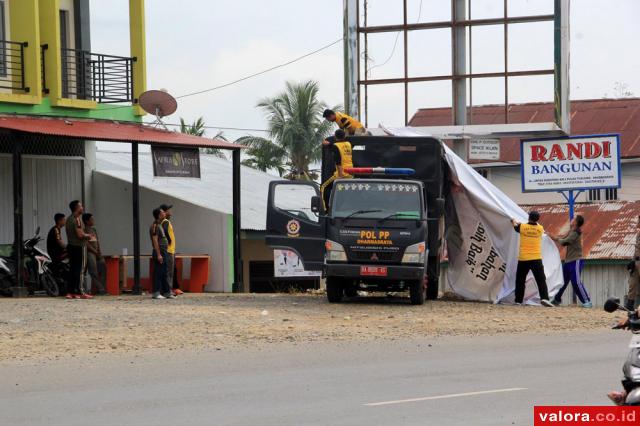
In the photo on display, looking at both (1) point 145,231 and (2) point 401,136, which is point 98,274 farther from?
(2) point 401,136

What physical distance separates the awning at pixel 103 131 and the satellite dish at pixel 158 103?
0.46 m

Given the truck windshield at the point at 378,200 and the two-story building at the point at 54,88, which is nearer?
the truck windshield at the point at 378,200

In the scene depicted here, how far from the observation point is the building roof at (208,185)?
97.1ft

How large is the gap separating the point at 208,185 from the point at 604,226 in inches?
487

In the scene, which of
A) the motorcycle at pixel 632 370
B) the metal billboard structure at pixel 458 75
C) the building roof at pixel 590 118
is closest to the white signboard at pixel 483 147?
the metal billboard structure at pixel 458 75

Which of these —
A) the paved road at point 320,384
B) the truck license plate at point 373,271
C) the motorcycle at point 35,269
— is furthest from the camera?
the motorcycle at point 35,269

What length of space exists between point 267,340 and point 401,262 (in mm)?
5123

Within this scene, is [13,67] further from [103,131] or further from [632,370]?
[632,370]

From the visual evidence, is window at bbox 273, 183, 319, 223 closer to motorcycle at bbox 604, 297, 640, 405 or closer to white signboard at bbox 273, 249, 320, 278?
white signboard at bbox 273, 249, 320, 278

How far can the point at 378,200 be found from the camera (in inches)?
798

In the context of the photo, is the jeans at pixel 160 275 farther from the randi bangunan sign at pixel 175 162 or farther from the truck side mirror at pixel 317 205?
the randi bangunan sign at pixel 175 162

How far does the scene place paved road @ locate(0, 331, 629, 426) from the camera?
30.4 feet

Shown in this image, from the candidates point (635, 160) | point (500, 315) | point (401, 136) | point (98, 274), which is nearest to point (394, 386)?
point (500, 315)

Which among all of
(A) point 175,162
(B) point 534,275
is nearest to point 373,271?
(B) point 534,275
